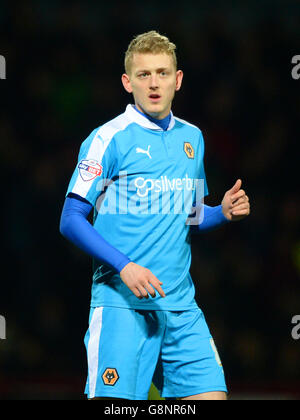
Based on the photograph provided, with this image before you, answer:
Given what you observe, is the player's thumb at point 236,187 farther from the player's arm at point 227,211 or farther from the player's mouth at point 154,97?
the player's mouth at point 154,97

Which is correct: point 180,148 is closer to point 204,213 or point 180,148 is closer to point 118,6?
point 204,213

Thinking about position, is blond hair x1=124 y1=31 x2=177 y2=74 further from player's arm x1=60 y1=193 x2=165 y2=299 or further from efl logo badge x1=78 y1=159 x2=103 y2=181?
player's arm x1=60 y1=193 x2=165 y2=299

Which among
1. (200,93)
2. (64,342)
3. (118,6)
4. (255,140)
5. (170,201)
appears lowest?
(64,342)

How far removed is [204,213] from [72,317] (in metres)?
2.21

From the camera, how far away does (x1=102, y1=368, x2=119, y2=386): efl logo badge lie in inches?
123

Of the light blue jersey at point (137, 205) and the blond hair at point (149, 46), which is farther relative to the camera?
the blond hair at point (149, 46)

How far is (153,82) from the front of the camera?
3.35 m

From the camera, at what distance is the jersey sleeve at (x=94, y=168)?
3207 millimetres

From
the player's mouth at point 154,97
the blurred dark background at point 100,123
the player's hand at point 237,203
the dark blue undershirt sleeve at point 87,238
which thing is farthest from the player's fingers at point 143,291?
the blurred dark background at point 100,123

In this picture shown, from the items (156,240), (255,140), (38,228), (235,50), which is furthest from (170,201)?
(235,50)

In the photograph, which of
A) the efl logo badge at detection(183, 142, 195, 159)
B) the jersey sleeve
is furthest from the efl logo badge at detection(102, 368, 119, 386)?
the efl logo badge at detection(183, 142, 195, 159)

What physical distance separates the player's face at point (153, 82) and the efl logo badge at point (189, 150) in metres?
0.17

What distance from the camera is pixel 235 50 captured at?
6.27m

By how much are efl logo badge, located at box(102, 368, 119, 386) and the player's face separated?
3.61 feet
